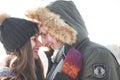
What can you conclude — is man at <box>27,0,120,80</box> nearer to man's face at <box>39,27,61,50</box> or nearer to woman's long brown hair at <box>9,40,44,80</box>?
man's face at <box>39,27,61,50</box>

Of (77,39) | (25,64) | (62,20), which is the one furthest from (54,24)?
(25,64)

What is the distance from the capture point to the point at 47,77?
6.92 ft

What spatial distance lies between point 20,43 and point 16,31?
7 cm

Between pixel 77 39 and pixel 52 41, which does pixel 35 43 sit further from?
pixel 77 39

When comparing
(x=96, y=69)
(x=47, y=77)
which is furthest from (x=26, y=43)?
(x=96, y=69)

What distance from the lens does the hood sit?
2010mm

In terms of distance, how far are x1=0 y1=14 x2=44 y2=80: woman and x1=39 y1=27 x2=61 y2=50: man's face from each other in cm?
3

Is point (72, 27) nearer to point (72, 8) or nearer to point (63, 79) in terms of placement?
point (72, 8)

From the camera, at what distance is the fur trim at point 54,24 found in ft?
6.58

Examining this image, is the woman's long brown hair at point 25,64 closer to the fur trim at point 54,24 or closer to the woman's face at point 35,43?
the woman's face at point 35,43

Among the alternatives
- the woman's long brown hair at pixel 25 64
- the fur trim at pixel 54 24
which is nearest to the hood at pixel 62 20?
the fur trim at pixel 54 24

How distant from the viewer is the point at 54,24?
6.77 feet

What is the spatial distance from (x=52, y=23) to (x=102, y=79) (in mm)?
438

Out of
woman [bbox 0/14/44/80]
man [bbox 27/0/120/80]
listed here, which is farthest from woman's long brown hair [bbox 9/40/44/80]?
man [bbox 27/0/120/80]
